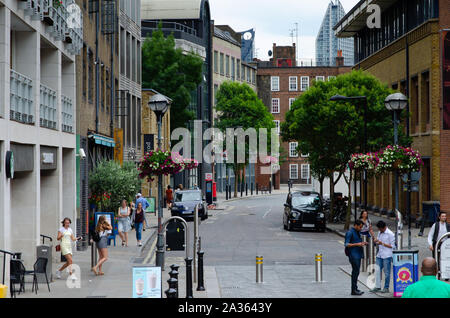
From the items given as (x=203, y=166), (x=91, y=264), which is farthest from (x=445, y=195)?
(x=203, y=166)

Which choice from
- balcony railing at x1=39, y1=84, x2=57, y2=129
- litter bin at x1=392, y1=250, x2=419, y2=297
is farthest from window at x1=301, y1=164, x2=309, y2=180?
litter bin at x1=392, y1=250, x2=419, y2=297

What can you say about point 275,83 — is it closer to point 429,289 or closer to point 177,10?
point 177,10

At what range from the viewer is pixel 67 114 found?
2788cm

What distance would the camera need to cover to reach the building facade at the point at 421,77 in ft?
128

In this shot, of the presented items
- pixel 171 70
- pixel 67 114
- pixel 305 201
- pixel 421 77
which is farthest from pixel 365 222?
pixel 171 70

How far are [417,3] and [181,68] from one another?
29435 mm

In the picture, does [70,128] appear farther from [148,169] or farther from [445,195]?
[445,195]

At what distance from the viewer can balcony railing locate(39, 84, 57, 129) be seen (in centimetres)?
2386

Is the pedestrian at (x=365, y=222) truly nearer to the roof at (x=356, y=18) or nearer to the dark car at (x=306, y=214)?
the dark car at (x=306, y=214)

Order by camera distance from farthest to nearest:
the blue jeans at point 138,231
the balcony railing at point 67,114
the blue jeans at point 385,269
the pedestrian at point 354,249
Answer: the blue jeans at point 138,231
the balcony railing at point 67,114
the blue jeans at point 385,269
the pedestrian at point 354,249

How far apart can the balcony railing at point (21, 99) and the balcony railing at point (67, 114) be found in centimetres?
496

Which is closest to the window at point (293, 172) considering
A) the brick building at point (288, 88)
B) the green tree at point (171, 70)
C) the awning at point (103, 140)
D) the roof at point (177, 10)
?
the brick building at point (288, 88)

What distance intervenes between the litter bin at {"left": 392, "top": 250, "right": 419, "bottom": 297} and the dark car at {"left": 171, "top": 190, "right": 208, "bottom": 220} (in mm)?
30024

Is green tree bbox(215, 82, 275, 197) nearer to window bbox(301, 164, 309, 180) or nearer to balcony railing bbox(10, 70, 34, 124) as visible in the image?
window bbox(301, 164, 309, 180)
